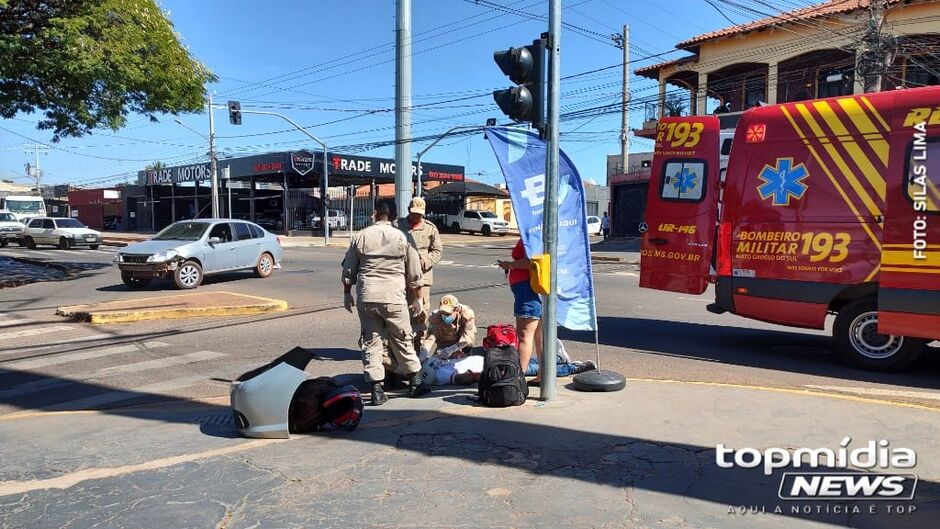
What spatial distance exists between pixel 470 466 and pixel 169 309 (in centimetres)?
828

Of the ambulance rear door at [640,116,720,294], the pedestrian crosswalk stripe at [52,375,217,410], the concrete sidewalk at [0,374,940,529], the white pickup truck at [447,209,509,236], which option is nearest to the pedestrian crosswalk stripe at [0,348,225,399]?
the pedestrian crosswalk stripe at [52,375,217,410]

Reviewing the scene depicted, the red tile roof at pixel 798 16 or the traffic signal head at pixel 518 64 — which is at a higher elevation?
the red tile roof at pixel 798 16

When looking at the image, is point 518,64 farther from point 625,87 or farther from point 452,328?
point 625,87

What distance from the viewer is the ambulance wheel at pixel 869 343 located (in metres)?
6.54

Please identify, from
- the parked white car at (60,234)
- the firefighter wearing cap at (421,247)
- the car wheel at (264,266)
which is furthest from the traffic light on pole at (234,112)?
the firefighter wearing cap at (421,247)

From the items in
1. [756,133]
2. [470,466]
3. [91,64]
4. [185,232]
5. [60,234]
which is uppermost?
[91,64]

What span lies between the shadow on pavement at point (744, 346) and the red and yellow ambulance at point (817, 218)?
306 millimetres

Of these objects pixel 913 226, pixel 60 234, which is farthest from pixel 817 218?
pixel 60 234

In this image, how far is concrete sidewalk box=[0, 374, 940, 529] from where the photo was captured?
11.2ft

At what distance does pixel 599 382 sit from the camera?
579 cm

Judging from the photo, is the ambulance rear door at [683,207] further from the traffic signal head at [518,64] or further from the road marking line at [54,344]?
the road marking line at [54,344]

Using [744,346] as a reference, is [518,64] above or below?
above

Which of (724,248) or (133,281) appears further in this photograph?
(133,281)

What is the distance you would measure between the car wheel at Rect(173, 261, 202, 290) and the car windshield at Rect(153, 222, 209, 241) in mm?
730
